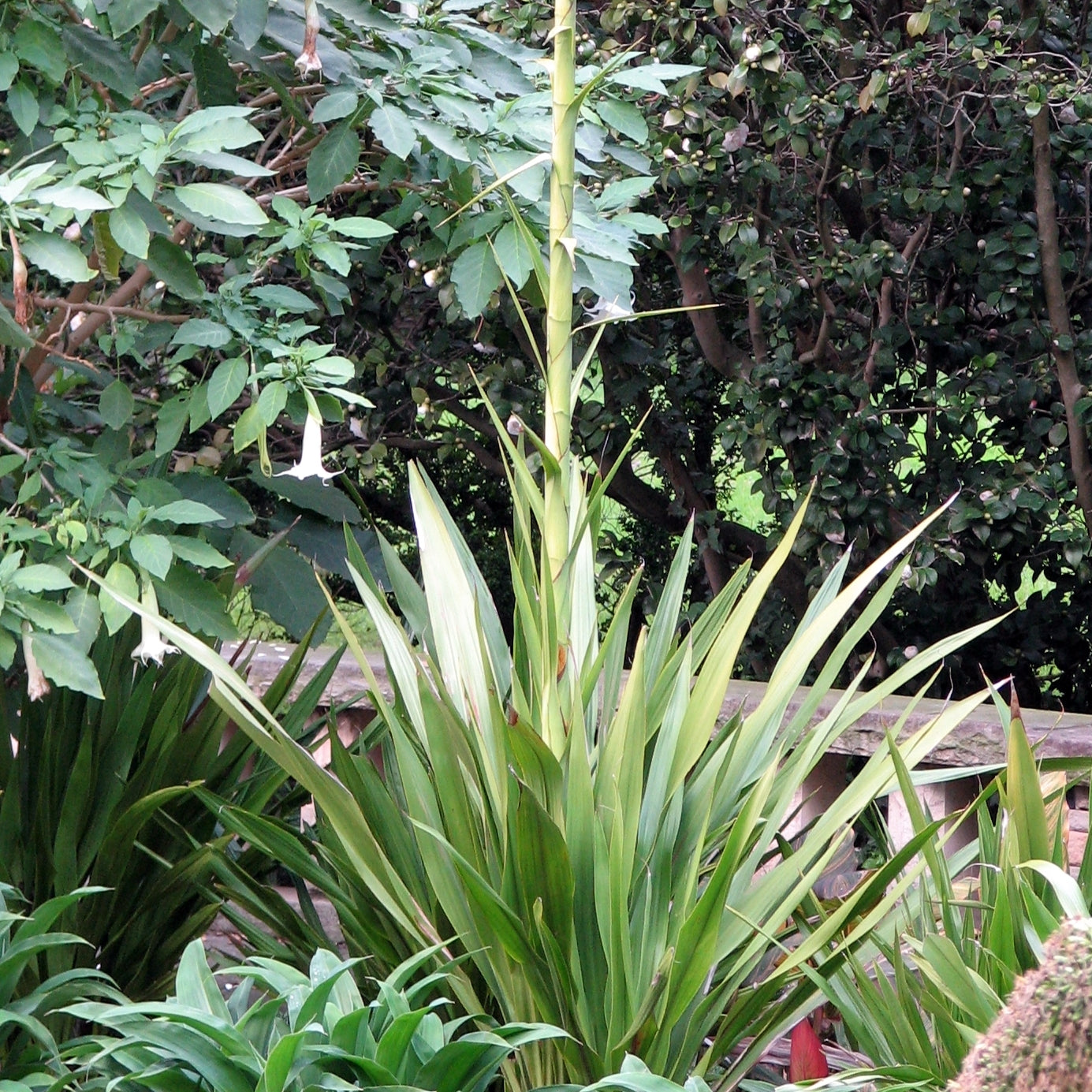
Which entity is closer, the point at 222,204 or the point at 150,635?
the point at 222,204

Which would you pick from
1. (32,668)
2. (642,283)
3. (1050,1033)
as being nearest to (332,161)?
(32,668)

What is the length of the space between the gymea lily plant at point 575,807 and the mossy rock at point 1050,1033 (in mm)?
618

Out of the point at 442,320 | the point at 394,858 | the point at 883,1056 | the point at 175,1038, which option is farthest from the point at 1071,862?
the point at 442,320

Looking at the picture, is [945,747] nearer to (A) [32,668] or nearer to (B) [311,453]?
(B) [311,453]

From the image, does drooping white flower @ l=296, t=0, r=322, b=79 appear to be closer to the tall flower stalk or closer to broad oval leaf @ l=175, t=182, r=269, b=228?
broad oval leaf @ l=175, t=182, r=269, b=228

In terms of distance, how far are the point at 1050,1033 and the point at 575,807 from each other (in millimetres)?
863

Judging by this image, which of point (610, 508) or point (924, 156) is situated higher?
point (924, 156)

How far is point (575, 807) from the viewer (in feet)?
5.96

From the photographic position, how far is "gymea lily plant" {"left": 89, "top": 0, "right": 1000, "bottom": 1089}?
5.84 ft

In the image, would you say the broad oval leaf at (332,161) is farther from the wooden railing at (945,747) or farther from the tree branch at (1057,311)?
the tree branch at (1057,311)

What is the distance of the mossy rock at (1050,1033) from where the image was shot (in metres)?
1.02

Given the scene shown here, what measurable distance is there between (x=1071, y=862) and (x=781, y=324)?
1.91 metres

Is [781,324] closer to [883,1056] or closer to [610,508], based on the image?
[610,508]

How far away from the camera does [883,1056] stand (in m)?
1.97
